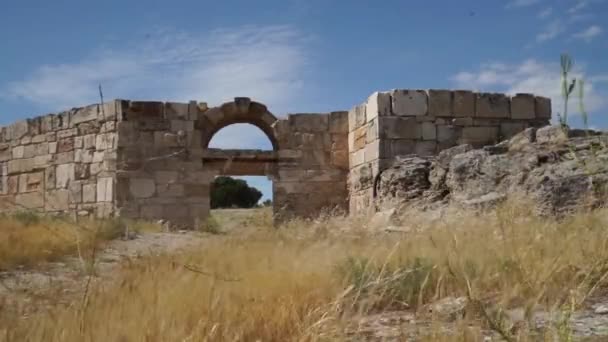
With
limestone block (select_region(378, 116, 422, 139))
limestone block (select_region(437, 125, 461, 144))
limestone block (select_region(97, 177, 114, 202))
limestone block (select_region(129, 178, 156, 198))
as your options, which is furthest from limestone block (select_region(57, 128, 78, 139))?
limestone block (select_region(437, 125, 461, 144))

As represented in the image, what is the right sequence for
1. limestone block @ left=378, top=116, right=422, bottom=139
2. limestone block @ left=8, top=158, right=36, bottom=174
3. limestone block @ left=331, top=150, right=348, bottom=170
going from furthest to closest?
limestone block @ left=8, top=158, right=36, bottom=174, limestone block @ left=331, top=150, right=348, bottom=170, limestone block @ left=378, top=116, right=422, bottom=139

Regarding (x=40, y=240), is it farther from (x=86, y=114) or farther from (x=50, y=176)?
(x=50, y=176)

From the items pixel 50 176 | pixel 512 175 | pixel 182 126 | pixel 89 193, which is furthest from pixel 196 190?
pixel 512 175

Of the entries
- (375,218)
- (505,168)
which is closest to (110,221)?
(375,218)

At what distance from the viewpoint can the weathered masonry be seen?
10664 mm

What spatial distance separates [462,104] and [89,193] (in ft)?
24.0

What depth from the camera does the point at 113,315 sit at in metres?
3.16

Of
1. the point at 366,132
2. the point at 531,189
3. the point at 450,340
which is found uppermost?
the point at 366,132

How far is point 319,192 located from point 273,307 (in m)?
8.77

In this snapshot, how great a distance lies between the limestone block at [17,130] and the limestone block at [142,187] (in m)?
3.38

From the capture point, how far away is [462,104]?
35.2ft

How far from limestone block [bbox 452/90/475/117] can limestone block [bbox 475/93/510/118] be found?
0.39 ft

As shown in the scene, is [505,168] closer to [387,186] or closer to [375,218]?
[375,218]

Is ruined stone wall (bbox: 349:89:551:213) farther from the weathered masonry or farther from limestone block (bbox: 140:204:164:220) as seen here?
limestone block (bbox: 140:204:164:220)
